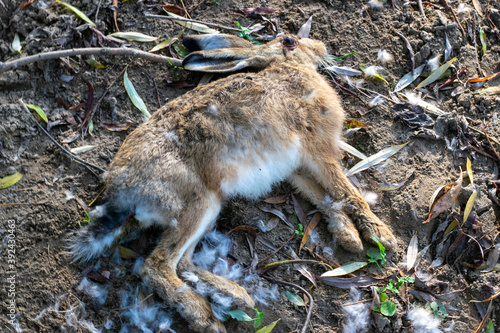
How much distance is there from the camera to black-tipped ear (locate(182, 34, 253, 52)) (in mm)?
3754

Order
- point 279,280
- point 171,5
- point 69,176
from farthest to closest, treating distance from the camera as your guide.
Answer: point 171,5
point 69,176
point 279,280

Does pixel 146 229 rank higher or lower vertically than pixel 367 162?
higher

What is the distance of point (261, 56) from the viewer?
373 centimetres

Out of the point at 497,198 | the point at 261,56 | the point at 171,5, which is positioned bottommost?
the point at 497,198

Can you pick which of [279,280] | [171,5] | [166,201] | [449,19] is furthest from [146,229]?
[449,19]

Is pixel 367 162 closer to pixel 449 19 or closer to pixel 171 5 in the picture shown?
pixel 449 19

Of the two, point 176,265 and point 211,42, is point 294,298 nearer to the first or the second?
point 176,265

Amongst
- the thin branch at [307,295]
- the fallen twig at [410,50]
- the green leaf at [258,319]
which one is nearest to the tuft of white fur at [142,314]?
the green leaf at [258,319]

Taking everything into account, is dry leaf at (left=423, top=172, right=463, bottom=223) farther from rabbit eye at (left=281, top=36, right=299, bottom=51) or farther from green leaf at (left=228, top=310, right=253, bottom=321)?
rabbit eye at (left=281, top=36, right=299, bottom=51)

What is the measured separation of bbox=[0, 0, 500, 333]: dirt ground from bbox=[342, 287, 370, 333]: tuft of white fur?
37 mm

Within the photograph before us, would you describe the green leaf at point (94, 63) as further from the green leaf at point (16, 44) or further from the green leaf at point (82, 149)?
the green leaf at point (82, 149)

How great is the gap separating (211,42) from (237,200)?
1457mm

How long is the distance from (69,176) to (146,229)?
0.79m

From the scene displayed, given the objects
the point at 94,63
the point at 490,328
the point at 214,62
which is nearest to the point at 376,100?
the point at 214,62
